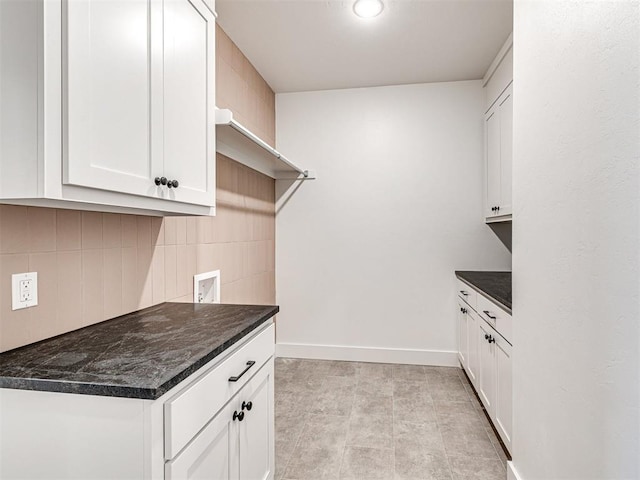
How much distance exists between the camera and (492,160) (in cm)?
319

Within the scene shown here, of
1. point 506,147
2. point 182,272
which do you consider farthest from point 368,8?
point 182,272

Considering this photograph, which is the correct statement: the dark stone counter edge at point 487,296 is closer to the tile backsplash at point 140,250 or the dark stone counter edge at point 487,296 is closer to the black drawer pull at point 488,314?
the black drawer pull at point 488,314

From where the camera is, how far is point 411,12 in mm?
2463

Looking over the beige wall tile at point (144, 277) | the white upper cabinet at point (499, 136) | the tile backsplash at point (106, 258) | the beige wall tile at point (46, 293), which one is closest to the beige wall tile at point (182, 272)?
the tile backsplash at point (106, 258)

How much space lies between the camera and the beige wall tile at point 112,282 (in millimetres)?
1589

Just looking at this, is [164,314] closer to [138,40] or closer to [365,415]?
[138,40]

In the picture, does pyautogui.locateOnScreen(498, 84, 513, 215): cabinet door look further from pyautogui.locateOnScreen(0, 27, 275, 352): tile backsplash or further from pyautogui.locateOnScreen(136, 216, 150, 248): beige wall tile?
pyautogui.locateOnScreen(136, 216, 150, 248): beige wall tile

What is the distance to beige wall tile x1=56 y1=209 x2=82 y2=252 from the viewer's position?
1.36m

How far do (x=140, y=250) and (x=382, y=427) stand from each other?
1.74 metres

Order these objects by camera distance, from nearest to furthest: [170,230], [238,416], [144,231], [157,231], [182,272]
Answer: [238,416] < [144,231] < [157,231] < [170,230] < [182,272]

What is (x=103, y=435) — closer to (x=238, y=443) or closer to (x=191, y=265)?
(x=238, y=443)

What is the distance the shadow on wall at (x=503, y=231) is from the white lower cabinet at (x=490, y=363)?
0.69 metres

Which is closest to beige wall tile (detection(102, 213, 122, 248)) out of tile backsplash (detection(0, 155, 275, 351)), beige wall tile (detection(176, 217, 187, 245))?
tile backsplash (detection(0, 155, 275, 351))

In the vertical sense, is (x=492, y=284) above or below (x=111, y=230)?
below
